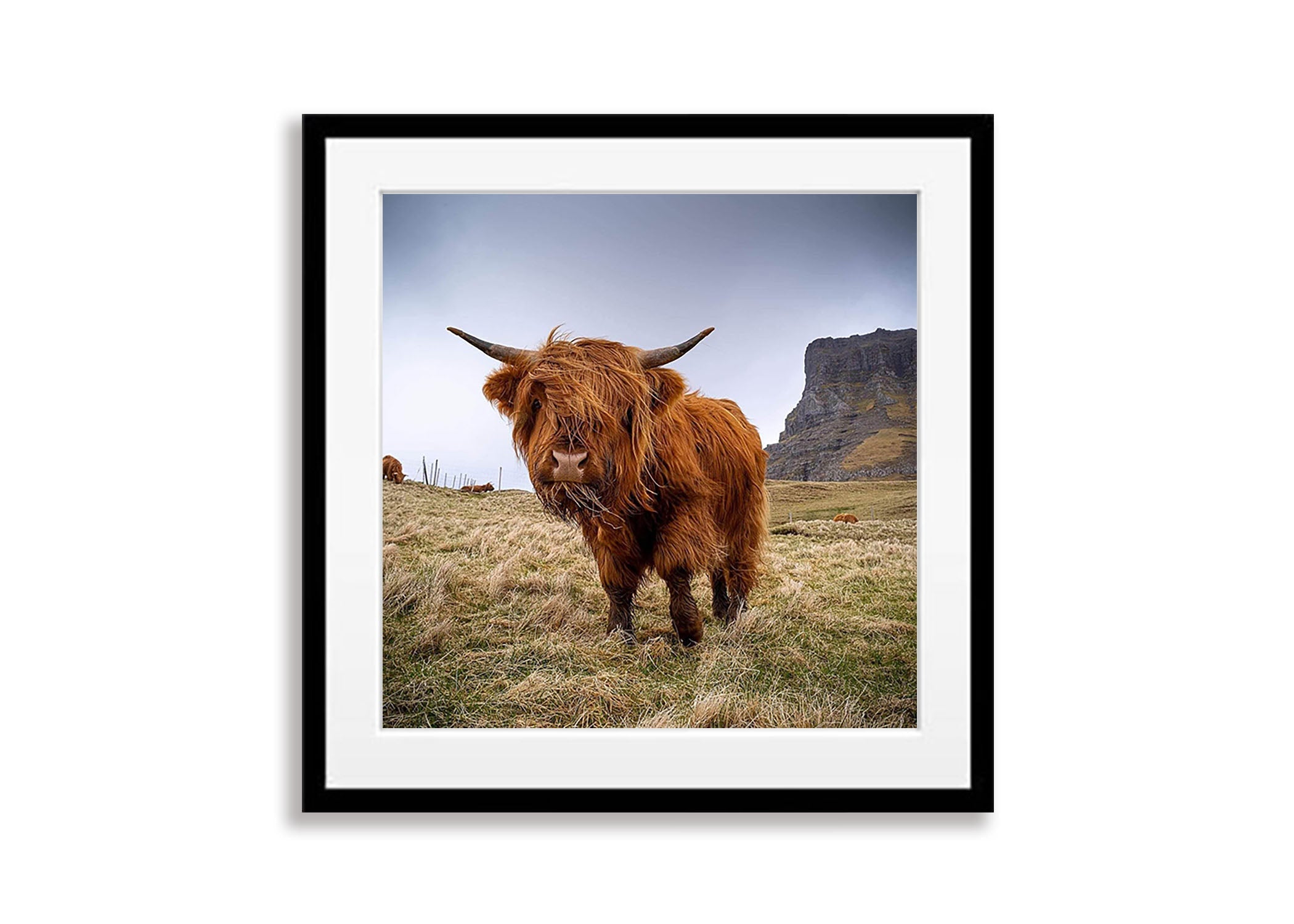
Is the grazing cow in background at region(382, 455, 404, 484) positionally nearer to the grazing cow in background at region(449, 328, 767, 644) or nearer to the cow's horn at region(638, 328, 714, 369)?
the grazing cow in background at region(449, 328, 767, 644)

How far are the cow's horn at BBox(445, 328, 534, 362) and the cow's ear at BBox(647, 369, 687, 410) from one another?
1.48ft

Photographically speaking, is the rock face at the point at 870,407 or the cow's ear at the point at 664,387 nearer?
the rock face at the point at 870,407

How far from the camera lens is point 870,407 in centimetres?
143

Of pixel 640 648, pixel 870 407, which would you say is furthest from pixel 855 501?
pixel 640 648

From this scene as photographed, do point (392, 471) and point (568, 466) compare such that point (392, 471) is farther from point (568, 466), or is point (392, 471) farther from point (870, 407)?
point (870, 407)

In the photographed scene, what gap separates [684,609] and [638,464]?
589 millimetres

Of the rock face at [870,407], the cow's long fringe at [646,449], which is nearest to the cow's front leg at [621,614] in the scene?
the cow's long fringe at [646,449]

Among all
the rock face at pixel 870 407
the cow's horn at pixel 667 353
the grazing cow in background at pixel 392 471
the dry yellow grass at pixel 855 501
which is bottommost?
the dry yellow grass at pixel 855 501

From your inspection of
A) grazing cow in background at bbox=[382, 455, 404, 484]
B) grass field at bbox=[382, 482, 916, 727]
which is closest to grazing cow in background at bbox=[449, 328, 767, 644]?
grass field at bbox=[382, 482, 916, 727]

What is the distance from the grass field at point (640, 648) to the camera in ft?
4.91

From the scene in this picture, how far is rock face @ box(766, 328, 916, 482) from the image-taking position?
146 centimetres

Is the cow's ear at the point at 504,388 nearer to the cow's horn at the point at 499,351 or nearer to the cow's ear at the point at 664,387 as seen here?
the cow's horn at the point at 499,351
